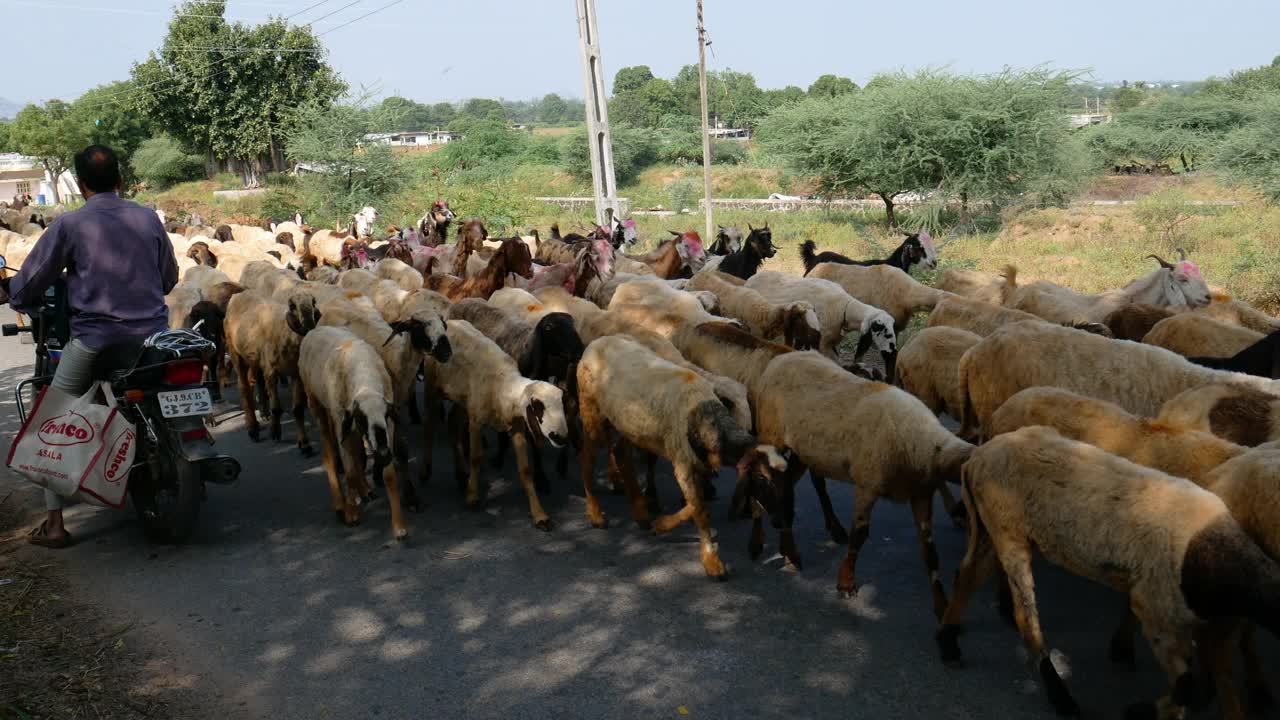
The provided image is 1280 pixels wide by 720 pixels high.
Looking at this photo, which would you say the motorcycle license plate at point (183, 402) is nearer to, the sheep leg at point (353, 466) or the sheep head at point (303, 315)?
the sheep leg at point (353, 466)

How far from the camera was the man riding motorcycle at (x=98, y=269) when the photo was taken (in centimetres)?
591

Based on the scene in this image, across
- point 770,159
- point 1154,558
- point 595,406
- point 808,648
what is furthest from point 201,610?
point 770,159

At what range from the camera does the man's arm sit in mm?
5871

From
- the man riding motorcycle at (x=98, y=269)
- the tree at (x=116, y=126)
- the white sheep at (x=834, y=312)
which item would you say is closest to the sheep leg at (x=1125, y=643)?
the white sheep at (x=834, y=312)

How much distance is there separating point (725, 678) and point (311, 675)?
2.02 metres

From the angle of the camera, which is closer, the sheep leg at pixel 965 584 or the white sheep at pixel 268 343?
the sheep leg at pixel 965 584

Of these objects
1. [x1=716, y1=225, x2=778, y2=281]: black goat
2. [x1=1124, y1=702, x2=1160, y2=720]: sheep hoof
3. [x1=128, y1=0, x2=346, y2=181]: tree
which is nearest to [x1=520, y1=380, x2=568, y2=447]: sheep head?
[x1=1124, y1=702, x2=1160, y2=720]: sheep hoof

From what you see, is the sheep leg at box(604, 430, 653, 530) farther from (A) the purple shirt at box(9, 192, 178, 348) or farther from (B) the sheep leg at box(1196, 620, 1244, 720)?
(B) the sheep leg at box(1196, 620, 1244, 720)

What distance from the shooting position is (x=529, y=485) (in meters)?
6.99

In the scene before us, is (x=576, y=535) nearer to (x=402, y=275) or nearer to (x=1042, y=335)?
(x=1042, y=335)

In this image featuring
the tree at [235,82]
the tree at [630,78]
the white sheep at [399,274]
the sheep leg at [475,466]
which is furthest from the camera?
the tree at [630,78]

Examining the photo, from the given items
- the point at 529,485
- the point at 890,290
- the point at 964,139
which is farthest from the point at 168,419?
the point at 964,139

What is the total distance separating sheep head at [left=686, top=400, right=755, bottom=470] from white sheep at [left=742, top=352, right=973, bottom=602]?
0.28 meters

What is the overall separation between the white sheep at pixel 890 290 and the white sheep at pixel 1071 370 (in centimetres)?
403
